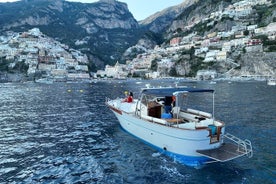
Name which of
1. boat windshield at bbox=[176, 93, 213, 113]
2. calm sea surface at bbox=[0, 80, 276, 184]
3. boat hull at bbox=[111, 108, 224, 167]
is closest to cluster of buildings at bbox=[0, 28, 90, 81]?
boat windshield at bbox=[176, 93, 213, 113]

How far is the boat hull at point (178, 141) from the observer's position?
12.7 metres

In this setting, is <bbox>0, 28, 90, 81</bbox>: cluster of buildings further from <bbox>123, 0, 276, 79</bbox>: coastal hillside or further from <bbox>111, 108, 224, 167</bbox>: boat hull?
<bbox>111, 108, 224, 167</bbox>: boat hull

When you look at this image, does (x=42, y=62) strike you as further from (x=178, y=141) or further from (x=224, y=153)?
(x=224, y=153)

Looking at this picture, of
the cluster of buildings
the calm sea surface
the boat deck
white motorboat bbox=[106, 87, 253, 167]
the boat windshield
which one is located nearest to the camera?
the calm sea surface

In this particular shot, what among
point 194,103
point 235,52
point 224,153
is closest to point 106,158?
point 224,153

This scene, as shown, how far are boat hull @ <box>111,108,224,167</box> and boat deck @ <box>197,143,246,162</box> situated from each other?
0.27 meters

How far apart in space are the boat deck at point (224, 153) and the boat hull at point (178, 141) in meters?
0.27

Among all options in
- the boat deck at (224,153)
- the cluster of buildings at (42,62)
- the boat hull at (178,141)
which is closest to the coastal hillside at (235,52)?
the cluster of buildings at (42,62)

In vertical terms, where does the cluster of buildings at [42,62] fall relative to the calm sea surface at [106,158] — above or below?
above

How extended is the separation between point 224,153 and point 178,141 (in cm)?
242

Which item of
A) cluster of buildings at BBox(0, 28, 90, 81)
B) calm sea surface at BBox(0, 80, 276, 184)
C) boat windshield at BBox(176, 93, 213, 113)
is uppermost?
cluster of buildings at BBox(0, 28, 90, 81)

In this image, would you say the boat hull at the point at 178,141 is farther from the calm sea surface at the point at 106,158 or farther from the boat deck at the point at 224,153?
the calm sea surface at the point at 106,158

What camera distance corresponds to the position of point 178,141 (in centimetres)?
1330

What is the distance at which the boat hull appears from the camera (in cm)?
1273
